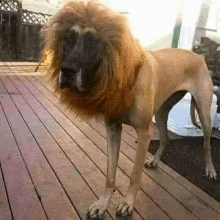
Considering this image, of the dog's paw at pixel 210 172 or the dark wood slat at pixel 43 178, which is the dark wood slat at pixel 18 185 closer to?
the dark wood slat at pixel 43 178

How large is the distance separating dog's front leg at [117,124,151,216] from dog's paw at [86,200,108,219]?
95 mm

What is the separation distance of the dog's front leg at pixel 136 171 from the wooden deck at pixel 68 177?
7 centimetres

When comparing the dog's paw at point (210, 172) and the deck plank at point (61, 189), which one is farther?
the dog's paw at point (210, 172)

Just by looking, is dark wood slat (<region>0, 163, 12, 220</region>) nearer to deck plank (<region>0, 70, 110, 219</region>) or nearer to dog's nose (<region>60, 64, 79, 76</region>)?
deck plank (<region>0, 70, 110, 219</region>)

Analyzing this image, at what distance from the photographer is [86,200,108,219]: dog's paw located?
5.73 feet

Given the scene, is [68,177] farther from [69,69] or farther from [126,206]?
[69,69]

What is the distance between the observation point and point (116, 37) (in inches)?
50.5

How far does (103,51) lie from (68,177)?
1187 mm

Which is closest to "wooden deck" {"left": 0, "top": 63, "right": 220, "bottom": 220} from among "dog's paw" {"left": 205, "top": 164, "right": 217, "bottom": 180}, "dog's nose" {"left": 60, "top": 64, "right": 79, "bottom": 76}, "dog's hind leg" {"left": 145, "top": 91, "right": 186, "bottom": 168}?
"dog's hind leg" {"left": 145, "top": 91, "right": 186, "bottom": 168}

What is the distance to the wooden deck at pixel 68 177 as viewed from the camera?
1.83 metres

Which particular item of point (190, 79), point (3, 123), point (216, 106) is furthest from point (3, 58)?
point (190, 79)

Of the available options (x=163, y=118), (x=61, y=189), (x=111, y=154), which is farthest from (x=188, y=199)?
(x=61, y=189)

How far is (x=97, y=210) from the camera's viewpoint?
1.76 m

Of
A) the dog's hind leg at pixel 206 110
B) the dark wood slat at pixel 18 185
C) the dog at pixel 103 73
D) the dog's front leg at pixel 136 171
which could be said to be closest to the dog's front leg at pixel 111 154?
the dog at pixel 103 73
